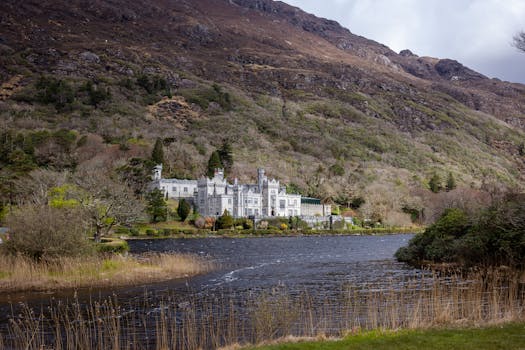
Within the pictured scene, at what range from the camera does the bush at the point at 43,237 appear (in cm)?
2708

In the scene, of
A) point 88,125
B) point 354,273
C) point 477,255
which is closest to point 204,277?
point 354,273

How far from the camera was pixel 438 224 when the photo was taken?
3894 centimetres

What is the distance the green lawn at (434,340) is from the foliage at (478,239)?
13.6m

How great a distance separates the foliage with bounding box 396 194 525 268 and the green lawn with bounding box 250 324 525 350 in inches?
535

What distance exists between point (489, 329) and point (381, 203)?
98735mm

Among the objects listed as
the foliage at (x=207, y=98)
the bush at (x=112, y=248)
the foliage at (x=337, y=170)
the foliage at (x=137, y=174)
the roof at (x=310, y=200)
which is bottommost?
the bush at (x=112, y=248)

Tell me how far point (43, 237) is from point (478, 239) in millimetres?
26406

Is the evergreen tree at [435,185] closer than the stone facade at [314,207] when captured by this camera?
No

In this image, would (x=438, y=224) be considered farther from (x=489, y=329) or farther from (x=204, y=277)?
(x=489, y=329)

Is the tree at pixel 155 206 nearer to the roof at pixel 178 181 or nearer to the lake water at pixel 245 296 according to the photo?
the roof at pixel 178 181

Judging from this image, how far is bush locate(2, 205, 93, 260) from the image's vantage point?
27078mm

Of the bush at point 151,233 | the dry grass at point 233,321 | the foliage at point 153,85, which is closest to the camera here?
the dry grass at point 233,321

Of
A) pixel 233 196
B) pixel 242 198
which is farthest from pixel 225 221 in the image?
pixel 242 198

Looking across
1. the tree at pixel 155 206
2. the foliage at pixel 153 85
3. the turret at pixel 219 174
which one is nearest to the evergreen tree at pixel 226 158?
the turret at pixel 219 174
